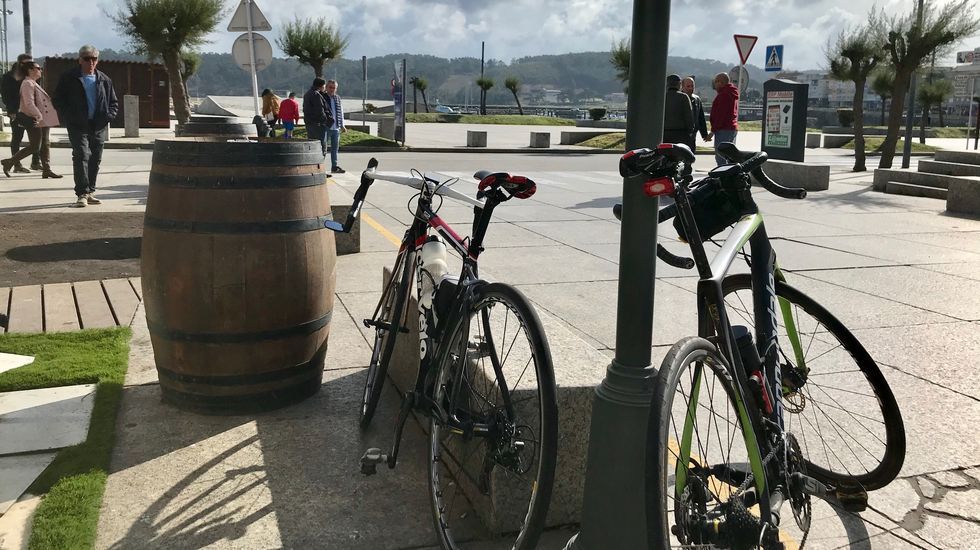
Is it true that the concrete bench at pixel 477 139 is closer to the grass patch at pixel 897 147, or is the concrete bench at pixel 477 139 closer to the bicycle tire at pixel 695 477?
the grass patch at pixel 897 147

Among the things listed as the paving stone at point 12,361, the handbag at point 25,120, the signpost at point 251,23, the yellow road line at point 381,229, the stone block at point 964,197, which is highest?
the signpost at point 251,23

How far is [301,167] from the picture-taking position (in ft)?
12.7

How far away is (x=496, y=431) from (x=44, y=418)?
92.5 inches

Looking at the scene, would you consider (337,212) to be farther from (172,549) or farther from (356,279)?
(172,549)

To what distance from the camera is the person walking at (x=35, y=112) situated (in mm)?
12789

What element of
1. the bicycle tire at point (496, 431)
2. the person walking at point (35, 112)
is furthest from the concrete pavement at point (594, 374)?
the person walking at point (35, 112)

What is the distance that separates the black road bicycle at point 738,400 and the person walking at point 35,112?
38.9ft

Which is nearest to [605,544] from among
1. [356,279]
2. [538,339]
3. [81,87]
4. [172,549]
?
[538,339]

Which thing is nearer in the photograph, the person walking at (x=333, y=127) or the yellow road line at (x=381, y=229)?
the yellow road line at (x=381, y=229)

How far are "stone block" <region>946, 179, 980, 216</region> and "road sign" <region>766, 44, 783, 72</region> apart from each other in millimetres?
7147

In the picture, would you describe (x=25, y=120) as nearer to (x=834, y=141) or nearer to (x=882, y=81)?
(x=834, y=141)

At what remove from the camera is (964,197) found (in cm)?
1185

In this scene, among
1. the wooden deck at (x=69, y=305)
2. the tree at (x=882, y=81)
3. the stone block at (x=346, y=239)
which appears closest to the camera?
the wooden deck at (x=69, y=305)

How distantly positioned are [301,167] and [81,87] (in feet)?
24.3
